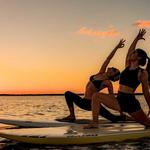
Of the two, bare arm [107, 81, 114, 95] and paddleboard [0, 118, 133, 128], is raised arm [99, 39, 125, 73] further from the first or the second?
paddleboard [0, 118, 133, 128]

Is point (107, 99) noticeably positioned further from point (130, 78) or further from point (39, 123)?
point (39, 123)

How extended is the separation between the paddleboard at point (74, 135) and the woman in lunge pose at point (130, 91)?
406 millimetres

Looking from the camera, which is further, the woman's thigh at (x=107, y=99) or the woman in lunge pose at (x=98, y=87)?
the woman in lunge pose at (x=98, y=87)

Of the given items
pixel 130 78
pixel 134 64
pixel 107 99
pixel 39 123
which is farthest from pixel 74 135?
pixel 39 123

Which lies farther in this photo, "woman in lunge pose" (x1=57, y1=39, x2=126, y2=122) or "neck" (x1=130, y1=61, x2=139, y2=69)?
"woman in lunge pose" (x1=57, y1=39, x2=126, y2=122)

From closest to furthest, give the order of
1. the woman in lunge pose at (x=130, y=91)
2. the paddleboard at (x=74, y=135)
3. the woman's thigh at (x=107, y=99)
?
the paddleboard at (x=74, y=135) < the woman in lunge pose at (x=130, y=91) < the woman's thigh at (x=107, y=99)

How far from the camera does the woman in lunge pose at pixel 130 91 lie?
12.7m

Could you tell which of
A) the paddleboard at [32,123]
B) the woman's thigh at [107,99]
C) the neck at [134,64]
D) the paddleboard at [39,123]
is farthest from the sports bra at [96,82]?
the neck at [134,64]

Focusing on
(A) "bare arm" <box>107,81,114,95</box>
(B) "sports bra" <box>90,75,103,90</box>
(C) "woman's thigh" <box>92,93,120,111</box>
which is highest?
(B) "sports bra" <box>90,75,103,90</box>

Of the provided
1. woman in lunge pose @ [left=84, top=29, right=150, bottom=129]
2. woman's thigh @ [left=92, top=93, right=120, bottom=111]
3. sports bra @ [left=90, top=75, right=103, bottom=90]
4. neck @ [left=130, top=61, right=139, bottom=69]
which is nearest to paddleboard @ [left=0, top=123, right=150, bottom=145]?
woman in lunge pose @ [left=84, top=29, right=150, bottom=129]

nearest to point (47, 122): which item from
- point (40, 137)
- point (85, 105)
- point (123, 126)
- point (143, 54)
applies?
point (85, 105)

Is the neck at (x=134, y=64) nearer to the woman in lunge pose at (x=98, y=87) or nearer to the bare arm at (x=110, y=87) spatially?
the woman in lunge pose at (x=98, y=87)

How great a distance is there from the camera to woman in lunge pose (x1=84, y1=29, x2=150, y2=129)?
12.7 metres

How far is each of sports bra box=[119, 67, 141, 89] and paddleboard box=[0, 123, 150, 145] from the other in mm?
1391
